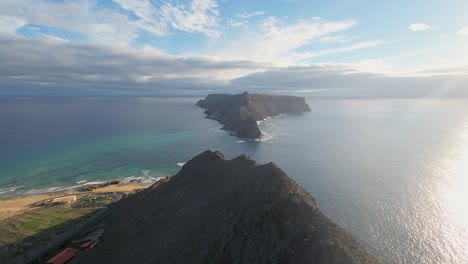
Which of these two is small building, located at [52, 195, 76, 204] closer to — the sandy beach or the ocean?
the sandy beach

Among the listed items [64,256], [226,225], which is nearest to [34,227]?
[64,256]

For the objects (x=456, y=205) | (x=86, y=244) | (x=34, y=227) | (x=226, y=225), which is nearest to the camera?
(x=226, y=225)

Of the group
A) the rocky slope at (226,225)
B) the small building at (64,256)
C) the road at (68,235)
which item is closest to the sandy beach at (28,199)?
the road at (68,235)

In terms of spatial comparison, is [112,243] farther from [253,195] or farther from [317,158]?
[317,158]

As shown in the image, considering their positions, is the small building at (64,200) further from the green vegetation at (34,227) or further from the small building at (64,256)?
the small building at (64,256)

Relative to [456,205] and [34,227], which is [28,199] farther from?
[456,205]
